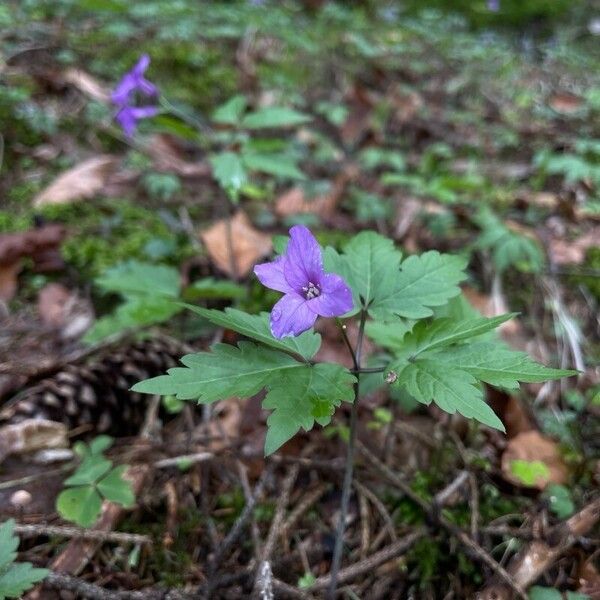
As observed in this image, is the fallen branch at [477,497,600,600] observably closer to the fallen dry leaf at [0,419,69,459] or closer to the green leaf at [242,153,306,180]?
the fallen dry leaf at [0,419,69,459]

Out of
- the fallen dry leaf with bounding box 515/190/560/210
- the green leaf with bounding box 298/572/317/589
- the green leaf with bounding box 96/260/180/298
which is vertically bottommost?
the green leaf with bounding box 298/572/317/589

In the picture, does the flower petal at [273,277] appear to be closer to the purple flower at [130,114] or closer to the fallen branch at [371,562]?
the fallen branch at [371,562]

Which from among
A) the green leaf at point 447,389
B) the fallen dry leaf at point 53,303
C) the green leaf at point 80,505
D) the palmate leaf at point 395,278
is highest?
the palmate leaf at point 395,278

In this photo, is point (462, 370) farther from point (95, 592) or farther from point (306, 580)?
point (95, 592)

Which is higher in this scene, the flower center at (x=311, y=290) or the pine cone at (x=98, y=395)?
the flower center at (x=311, y=290)

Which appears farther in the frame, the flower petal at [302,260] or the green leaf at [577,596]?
the green leaf at [577,596]

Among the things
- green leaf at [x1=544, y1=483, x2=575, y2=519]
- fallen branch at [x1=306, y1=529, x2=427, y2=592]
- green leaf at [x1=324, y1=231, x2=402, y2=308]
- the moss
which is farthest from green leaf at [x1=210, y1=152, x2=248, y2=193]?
green leaf at [x1=544, y1=483, x2=575, y2=519]

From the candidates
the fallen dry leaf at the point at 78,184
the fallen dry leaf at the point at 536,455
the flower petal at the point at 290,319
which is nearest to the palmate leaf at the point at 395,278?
the flower petal at the point at 290,319
